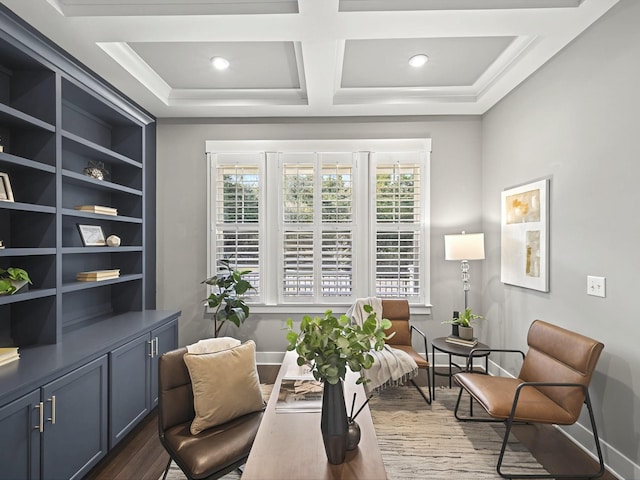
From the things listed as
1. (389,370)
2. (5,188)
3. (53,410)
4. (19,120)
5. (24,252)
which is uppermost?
(19,120)

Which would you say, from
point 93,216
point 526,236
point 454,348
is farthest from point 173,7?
point 454,348

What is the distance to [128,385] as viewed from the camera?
2541 millimetres

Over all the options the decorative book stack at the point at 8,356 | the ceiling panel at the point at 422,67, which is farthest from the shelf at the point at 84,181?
the ceiling panel at the point at 422,67

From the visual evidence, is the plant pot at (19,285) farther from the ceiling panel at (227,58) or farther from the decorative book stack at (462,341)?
the decorative book stack at (462,341)

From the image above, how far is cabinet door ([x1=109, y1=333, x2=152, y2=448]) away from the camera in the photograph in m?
2.36

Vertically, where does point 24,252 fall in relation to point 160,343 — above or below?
above

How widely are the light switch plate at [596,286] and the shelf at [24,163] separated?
371 cm

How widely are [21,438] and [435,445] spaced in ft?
8.17

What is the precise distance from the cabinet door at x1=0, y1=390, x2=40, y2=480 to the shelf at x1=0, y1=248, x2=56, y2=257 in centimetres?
82

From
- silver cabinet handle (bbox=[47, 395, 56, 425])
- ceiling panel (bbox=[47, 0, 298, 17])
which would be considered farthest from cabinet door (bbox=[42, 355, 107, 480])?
ceiling panel (bbox=[47, 0, 298, 17])

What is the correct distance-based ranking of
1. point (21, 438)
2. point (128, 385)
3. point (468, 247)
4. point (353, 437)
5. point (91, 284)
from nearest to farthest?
point (353, 437)
point (21, 438)
point (128, 385)
point (91, 284)
point (468, 247)

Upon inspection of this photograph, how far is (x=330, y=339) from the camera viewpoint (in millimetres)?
1346

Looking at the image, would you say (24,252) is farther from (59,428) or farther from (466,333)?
(466,333)

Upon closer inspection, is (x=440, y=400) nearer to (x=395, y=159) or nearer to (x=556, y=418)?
(x=556, y=418)
